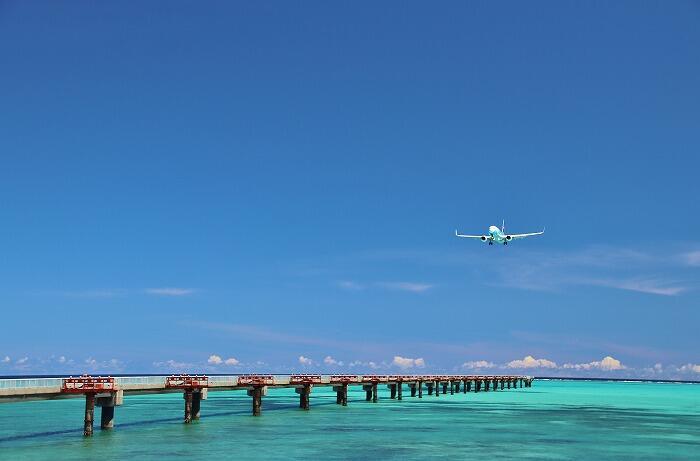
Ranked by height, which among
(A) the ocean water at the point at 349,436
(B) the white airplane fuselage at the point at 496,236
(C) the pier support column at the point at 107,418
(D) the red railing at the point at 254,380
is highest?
(B) the white airplane fuselage at the point at 496,236

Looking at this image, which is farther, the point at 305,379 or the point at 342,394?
the point at 342,394

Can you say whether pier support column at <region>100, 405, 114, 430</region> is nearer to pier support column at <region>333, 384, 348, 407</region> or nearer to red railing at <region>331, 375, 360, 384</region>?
red railing at <region>331, 375, 360, 384</region>

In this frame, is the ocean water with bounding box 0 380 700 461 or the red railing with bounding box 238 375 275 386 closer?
the ocean water with bounding box 0 380 700 461

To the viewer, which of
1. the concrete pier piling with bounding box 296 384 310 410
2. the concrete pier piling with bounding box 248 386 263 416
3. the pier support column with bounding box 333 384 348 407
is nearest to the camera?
the concrete pier piling with bounding box 248 386 263 416

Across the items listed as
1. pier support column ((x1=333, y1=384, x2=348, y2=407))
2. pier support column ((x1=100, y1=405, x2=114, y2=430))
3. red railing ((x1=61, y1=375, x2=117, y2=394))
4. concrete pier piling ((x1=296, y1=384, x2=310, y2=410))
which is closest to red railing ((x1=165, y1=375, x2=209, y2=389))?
pier support column ((x1=100, y1=405, x2=114, y2=430))

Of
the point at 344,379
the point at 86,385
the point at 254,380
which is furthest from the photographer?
the point at 344,379

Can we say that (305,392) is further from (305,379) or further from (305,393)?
(305,379)

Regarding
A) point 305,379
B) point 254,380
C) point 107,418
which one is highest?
point 254,380

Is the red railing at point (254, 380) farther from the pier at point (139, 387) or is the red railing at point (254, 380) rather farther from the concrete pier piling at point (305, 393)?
the concrete pier piling at point (305, 393)

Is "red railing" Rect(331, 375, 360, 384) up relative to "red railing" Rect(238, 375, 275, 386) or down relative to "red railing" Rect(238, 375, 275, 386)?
down

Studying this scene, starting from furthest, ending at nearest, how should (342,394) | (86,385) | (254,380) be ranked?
(342,394), (254,380), (86,385)

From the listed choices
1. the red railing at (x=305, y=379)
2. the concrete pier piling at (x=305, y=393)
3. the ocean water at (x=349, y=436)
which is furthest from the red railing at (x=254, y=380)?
the concrete pier piling at (x=305, y=393)

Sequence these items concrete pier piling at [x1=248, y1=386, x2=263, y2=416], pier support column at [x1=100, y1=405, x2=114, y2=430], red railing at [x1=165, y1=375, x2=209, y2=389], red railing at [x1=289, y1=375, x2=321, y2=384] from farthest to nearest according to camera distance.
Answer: red railing at [x1=289, y1=375, x2=321, y2=384], concrete pier piling at [x1=248, y1=386, x2=263, y2=416], red railing at [x1=165, y1=375, x2=209, y2=389], pier support column at [x1=100, y1=405, x2=114, y2=430]

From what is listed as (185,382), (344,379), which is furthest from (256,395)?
(344,379)
